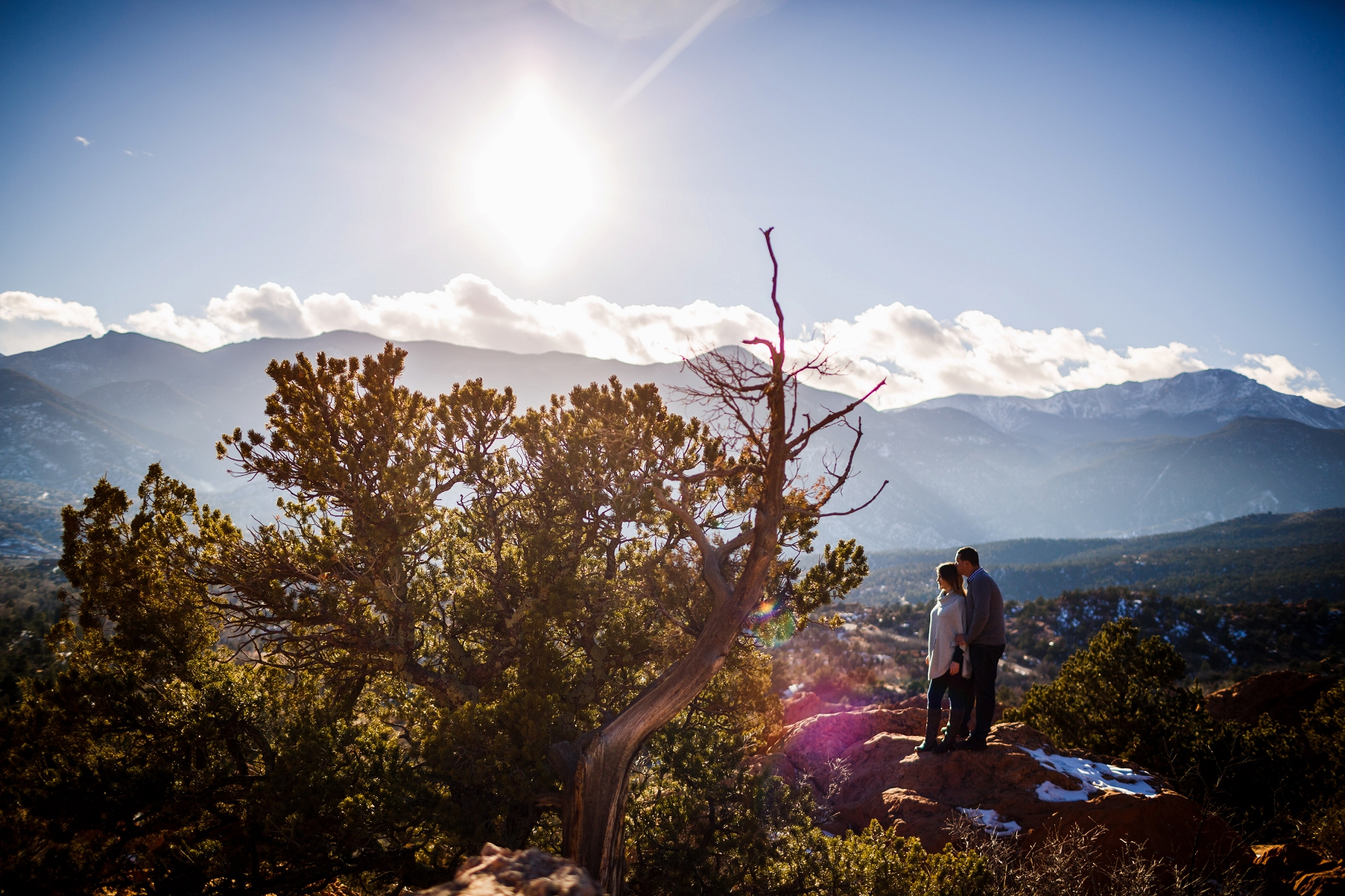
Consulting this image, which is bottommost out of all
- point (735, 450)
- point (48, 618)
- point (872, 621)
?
point (872, 621)

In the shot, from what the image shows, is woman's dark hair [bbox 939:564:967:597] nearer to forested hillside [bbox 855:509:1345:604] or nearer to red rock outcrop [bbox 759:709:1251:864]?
red rock outcrop [bbox 759:709:1251:864]

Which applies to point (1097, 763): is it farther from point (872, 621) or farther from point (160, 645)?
point (872, 621)

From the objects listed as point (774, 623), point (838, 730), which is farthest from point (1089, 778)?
point (838, 730)

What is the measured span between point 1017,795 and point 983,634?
2070 millimetres

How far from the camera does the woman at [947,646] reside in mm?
7168

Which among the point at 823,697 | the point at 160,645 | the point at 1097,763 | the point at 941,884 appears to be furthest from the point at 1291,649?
the point at 160,645

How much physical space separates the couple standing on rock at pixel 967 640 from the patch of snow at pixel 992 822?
941mm

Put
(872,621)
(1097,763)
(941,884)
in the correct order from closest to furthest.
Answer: (941,884) < (1097,763) < (872,621)

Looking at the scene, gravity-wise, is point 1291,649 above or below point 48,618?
below

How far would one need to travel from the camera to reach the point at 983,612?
273 inches

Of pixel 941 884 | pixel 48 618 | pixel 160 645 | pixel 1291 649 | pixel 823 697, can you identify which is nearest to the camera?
pixel 941 884

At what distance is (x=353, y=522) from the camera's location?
734cm

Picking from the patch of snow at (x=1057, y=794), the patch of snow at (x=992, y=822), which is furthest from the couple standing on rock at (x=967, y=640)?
Result: the patch of snow at (x=992, y=822)

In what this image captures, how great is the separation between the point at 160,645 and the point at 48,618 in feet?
123
